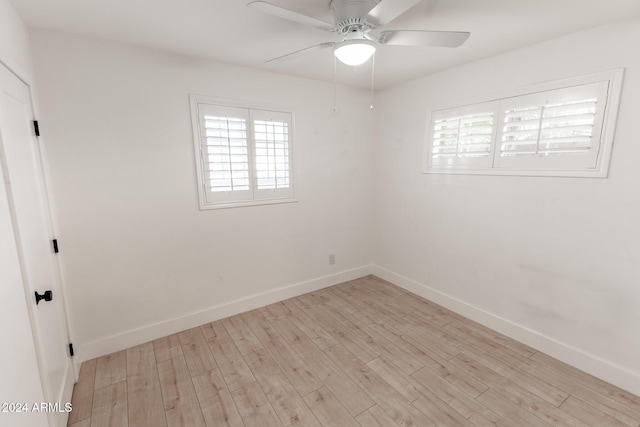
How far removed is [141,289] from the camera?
2.43 m

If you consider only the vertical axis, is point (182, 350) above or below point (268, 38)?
below

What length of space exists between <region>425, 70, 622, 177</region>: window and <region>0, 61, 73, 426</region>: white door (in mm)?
3197

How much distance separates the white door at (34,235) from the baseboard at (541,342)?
3.17m

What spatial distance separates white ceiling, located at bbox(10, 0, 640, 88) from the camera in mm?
1622

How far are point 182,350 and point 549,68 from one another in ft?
12.2

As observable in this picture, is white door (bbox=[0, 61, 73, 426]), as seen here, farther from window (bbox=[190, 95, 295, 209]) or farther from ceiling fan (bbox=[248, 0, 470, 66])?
ceiling fan (bbox=[248, 0, 470, 66])

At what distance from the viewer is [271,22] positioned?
5.90 feet

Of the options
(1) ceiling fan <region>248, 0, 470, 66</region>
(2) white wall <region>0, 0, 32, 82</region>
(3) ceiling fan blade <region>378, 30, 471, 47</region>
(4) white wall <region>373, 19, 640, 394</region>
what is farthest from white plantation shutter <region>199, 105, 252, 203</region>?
(4) white wall <region>373, 19, 640, 394</region>

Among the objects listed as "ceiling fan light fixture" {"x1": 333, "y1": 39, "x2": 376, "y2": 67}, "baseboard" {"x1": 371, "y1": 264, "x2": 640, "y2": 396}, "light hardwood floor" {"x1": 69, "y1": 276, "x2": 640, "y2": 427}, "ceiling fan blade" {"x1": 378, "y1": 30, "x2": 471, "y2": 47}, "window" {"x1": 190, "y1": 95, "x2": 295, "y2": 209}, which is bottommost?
"light hardwood floor" {"x1": 69, "y1": 276, "x2": 640, "y2": 427}

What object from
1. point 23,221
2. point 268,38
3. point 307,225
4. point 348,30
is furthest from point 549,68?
point 23,221

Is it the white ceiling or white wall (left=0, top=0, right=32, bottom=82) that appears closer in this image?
white wall (left=0, top=0, right=32, bottom=82)

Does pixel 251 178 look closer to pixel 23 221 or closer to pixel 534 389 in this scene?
pixel 23 221

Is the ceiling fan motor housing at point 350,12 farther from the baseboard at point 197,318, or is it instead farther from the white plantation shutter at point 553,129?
the baseboard at point 197,318

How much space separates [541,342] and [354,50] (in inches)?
106
